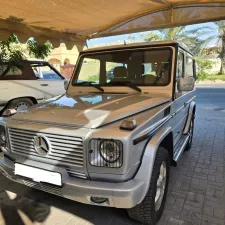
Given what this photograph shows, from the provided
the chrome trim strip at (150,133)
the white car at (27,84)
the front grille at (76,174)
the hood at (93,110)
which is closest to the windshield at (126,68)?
the hood at (93,110)

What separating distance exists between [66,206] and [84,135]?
4.26 feet

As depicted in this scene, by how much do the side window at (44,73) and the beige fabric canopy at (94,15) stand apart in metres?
1.19

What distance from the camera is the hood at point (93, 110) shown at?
2.07m

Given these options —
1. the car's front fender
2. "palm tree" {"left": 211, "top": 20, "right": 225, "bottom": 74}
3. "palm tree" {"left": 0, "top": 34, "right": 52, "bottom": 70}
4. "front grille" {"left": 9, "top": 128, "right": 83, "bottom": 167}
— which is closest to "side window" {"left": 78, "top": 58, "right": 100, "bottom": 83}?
"front grille" {"left": 9, "top": 128, "right": 83, "bottom": 167}

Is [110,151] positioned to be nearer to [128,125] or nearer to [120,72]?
[128,125]

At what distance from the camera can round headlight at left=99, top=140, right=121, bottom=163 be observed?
1.85 m

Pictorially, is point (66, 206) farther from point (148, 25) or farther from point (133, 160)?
point (148, 25)

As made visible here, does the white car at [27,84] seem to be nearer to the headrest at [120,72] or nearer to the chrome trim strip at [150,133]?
the headrest at [120,72]

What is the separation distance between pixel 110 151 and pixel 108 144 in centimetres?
6

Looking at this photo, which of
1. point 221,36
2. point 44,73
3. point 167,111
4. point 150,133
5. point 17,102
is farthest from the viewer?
point 221,36

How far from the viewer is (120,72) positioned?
3363 millimetres

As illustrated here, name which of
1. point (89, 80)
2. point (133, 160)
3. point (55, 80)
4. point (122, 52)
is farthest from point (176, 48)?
point (55, 80)

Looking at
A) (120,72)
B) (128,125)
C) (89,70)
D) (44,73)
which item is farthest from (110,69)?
(44,73)

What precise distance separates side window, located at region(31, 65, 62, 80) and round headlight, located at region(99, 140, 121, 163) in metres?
5.39
